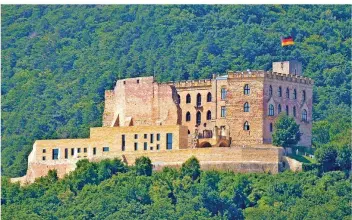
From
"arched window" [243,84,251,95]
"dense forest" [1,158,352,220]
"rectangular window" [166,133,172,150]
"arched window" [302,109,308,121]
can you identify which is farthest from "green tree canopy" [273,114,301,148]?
"rectangular window" [166,133,172,150]

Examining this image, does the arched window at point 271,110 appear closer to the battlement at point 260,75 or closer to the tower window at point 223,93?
the battlement at point 260,75

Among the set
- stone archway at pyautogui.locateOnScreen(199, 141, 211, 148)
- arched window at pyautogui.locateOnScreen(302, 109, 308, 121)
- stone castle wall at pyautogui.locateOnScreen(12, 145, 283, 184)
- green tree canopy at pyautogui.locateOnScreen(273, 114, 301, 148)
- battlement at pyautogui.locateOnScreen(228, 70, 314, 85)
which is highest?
battlement at pyautogui.locateOnScreen(228, 70, 314, 85)

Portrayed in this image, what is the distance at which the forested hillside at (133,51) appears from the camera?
134125 millimetres

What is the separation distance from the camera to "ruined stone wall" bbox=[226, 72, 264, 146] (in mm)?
103688

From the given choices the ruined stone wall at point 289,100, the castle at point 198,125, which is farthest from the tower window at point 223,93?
the ruined stone wall at point 289,100

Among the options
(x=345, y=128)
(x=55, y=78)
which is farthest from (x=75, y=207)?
(x=55, y=78)

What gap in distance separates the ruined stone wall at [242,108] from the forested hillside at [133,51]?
68.5 feet

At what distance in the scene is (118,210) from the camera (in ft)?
336

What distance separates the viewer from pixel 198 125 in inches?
4144

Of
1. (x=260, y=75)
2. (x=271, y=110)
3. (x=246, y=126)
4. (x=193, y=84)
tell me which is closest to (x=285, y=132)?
(x=271, y=110)

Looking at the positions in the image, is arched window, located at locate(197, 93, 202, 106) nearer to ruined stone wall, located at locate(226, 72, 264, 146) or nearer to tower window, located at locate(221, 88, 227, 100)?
tower window, located at locate(221, 88, 227, 100)

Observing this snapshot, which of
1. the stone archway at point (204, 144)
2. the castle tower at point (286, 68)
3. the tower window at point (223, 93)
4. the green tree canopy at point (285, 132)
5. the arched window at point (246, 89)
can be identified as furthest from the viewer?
the castle tower at point (286, 68)

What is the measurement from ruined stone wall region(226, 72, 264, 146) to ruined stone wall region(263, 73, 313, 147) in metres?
0.29

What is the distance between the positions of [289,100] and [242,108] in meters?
2.83
